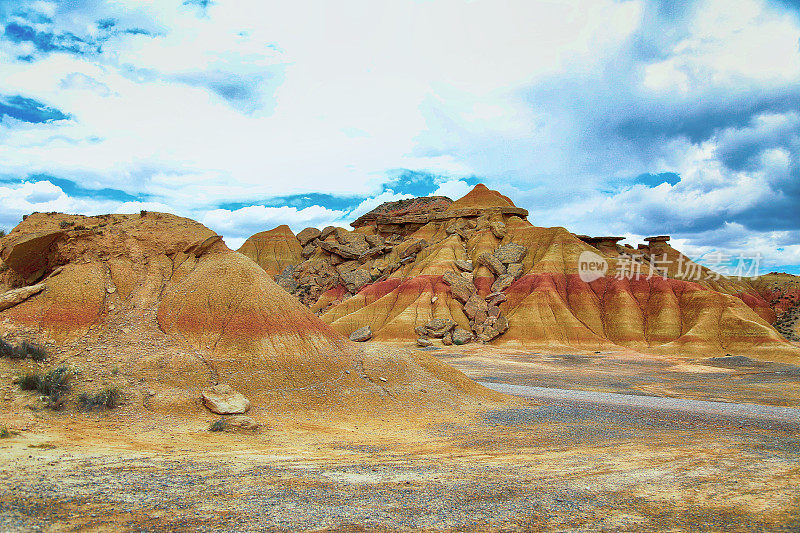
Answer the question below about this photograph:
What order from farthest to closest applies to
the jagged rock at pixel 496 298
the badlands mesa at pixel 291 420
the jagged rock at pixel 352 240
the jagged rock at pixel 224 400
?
1. the jagged rock at pixel 352 240
2. the jagged rock at pixel 496 298
3. the jagged rock at pixel 224 400
4. the badlands mesa at pixel 291 420

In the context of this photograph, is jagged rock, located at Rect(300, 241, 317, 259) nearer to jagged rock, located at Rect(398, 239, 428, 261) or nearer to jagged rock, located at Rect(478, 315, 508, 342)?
jagged rock, located at Rect(398, 239, 428, 261)

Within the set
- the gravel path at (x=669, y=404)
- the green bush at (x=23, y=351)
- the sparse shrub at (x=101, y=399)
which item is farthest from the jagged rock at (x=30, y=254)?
the gravel path at (x=669, y=404)

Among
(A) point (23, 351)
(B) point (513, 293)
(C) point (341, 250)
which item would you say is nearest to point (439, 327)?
(B) point (513, 293)

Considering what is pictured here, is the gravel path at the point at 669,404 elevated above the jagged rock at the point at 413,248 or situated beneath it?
situated beneath

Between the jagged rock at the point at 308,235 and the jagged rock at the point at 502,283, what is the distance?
141 feet

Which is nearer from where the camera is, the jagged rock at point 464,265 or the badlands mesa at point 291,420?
the badlands mesa at point 291,420

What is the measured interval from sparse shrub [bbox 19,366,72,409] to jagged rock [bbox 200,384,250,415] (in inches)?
147

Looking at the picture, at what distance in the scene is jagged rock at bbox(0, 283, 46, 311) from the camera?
15.5m

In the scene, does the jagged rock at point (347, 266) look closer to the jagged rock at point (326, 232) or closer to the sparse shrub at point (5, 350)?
the jagged rock at point (326, 232)

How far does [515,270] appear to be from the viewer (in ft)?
214

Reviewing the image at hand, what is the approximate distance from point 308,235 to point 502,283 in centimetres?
4600

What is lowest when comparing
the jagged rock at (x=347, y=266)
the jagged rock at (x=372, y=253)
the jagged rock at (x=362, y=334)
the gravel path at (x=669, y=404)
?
the jagged rock at (x=362, y=334)

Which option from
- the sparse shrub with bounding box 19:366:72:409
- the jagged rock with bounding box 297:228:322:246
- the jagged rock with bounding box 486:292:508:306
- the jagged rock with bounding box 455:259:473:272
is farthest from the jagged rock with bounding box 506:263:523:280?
the sparse shrub with bounding box 19:366:72:409

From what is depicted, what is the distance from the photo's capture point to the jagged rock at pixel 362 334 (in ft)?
180
